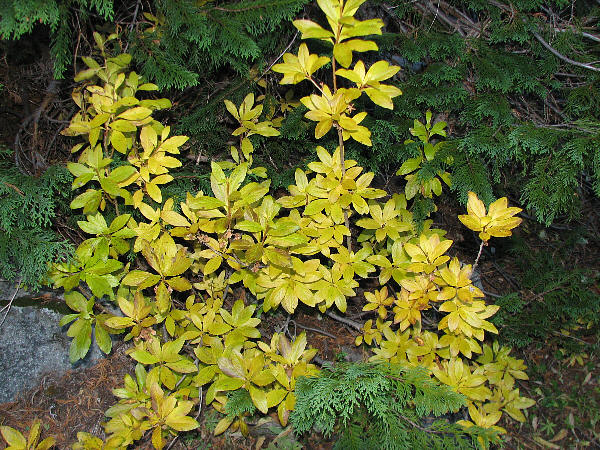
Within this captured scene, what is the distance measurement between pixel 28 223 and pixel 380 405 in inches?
64.5

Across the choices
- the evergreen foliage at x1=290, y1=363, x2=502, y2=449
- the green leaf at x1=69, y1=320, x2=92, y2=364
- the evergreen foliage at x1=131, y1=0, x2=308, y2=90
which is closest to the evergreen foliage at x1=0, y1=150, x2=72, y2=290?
the green leaf at x1=69, y1=320, x2=92, y2=364

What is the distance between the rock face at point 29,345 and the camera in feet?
7.08

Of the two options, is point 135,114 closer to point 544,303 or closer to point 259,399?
point 259,399

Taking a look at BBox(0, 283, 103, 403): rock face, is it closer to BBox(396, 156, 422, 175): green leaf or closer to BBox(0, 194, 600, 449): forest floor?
BBox(0, 194, 600, 449): forest floor

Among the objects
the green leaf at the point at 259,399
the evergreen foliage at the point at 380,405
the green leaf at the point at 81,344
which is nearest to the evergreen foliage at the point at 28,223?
the green leaf at the point at 81,344

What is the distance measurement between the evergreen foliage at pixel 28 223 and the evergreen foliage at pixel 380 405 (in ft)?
3.93

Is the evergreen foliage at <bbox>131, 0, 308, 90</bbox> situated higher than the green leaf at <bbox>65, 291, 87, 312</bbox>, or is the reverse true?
the evergreen foliage at <bbox>131, 0, 308, 90</bbox>

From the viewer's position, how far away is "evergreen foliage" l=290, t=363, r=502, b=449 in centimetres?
157

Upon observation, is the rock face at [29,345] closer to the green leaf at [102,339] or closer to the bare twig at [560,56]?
the green leaf at [102,339]

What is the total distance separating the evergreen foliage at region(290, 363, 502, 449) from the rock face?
1351 mm

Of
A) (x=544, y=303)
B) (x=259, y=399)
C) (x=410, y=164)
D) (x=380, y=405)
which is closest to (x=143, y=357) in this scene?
(x=259, y=399)

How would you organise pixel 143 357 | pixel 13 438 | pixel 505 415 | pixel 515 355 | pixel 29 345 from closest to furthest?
pixel 13 438, pixel 143 357, pixel 29 345, pixel 505 415, pixel 515 355

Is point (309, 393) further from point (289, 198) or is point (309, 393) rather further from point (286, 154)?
point (286, 154)

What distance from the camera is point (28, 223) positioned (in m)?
1.90
